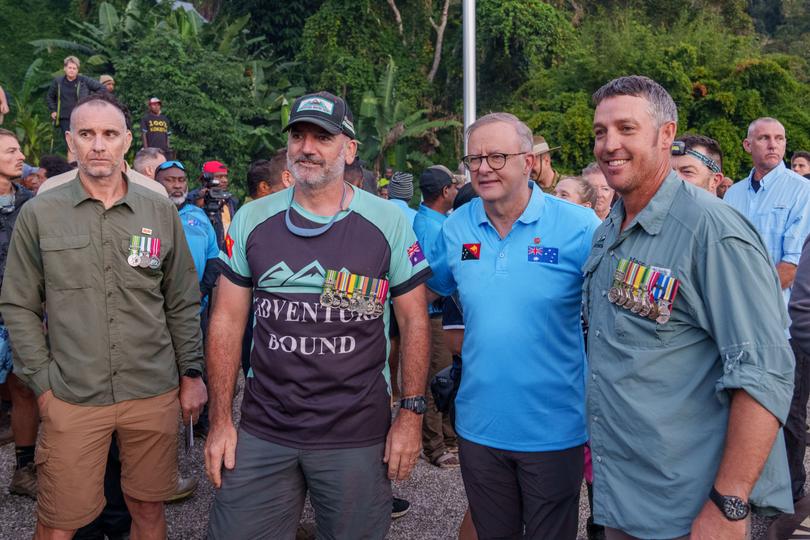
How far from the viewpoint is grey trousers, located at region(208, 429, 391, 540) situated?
110 inches

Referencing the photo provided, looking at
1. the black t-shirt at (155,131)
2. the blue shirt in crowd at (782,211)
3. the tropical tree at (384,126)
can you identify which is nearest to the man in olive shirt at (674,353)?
the blue shirt in crowd at (782,211)

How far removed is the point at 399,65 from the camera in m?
22.8

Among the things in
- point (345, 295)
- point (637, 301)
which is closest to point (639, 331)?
point (637, 301)

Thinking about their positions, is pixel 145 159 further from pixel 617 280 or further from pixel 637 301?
pixel 637 301

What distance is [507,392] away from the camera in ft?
9.59

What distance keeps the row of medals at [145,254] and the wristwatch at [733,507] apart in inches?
101

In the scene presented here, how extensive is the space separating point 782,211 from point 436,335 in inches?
105

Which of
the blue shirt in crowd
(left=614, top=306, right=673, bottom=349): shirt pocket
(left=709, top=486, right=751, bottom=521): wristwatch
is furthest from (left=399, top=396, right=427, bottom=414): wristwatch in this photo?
the blue shirt in crowd

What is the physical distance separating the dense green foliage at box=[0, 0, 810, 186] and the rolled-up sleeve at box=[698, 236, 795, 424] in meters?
13.7

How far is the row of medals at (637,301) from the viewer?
2.17 metres

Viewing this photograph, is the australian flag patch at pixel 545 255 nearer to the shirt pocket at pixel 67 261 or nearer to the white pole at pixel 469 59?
the shirt pocket at pixel 67 261

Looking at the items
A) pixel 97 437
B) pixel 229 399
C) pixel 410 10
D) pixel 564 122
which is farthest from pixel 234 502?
pixel 410 10

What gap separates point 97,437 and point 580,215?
237 centimetres

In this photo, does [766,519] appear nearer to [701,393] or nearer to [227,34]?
[701,393]
